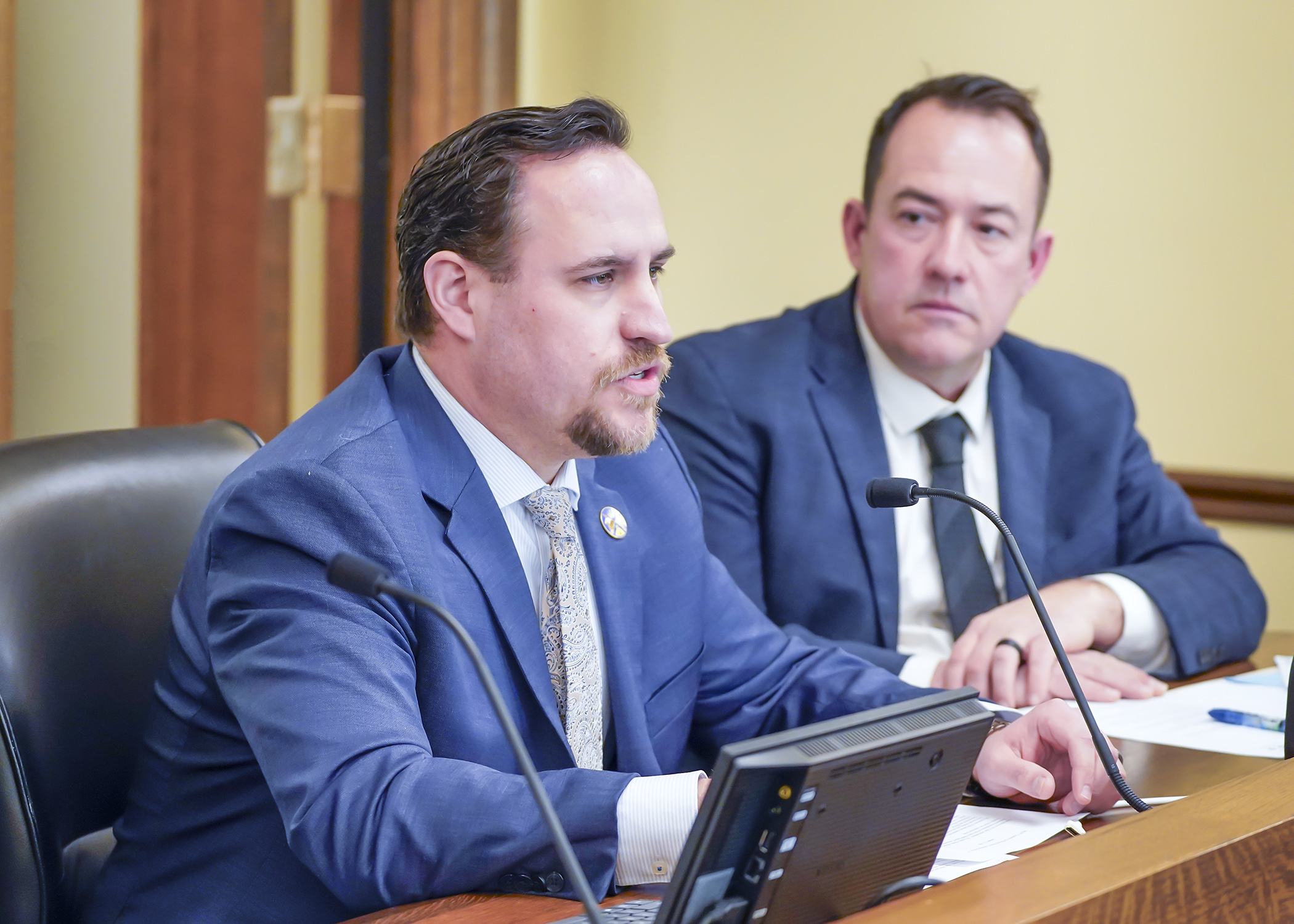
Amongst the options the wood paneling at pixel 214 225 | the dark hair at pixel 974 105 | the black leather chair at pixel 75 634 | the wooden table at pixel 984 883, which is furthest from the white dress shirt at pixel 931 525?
the wood paneling at pixel 214 225

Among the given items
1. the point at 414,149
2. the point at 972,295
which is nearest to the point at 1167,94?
the point at 972,295

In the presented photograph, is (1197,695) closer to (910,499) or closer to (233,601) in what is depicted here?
(910,499)

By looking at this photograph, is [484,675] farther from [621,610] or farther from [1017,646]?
[1017,646]

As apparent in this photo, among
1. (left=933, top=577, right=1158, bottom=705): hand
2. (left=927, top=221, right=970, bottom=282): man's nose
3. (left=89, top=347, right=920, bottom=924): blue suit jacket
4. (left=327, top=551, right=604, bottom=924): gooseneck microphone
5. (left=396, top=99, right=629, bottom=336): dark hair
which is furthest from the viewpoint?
(left=927, top=221, right=970, bottom=282): man's nose

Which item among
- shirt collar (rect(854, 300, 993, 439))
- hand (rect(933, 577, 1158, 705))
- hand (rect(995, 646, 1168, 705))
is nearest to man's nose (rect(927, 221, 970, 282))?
shirt collar (rect(854, 300, 993, 439))

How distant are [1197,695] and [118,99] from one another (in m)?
1.93

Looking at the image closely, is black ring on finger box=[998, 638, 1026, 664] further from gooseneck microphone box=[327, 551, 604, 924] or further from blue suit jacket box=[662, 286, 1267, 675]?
gooseneck microphone box=[327, 551, 604, 924]

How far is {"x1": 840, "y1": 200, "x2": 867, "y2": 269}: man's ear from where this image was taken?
85.9 inches

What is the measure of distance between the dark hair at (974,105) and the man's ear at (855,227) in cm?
2

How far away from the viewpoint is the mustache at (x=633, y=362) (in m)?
1.33

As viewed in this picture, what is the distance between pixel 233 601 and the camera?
112 centimetres

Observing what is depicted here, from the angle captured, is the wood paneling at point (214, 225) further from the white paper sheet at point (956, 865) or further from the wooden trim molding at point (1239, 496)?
the wooden trim molding at point (1239, 496)

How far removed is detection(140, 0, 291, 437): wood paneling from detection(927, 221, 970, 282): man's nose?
135cm

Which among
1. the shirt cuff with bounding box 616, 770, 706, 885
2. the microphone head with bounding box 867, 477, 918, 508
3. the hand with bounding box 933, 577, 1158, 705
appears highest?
the microphone head with bounding box 867, 477, 918, 508
